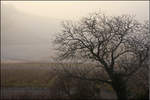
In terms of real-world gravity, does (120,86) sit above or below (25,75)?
above

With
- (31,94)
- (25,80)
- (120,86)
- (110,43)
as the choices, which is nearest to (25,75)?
(25,80)

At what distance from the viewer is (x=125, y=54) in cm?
695

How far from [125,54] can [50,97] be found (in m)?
6.84

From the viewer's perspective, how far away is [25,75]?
720 inches

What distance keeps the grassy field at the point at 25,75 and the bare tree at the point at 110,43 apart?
962 cm

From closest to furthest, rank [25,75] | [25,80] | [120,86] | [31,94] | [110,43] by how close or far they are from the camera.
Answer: [110,43], [120,86], [31,94], [25,80], [25,75]

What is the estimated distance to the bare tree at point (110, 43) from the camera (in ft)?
20.4

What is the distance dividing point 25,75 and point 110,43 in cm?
1340

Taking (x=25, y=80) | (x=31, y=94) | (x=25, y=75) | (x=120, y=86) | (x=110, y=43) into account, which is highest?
(x=110, y=43)

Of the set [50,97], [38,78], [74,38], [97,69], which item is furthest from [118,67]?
[38,78]

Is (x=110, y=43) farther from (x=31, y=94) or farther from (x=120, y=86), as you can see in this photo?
Answer: (x=31, y=94)

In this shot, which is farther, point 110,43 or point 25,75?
point 25,75

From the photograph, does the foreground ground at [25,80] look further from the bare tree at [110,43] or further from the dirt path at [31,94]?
the bare tree at [110,43]

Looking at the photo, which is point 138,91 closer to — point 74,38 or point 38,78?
point 74,38
